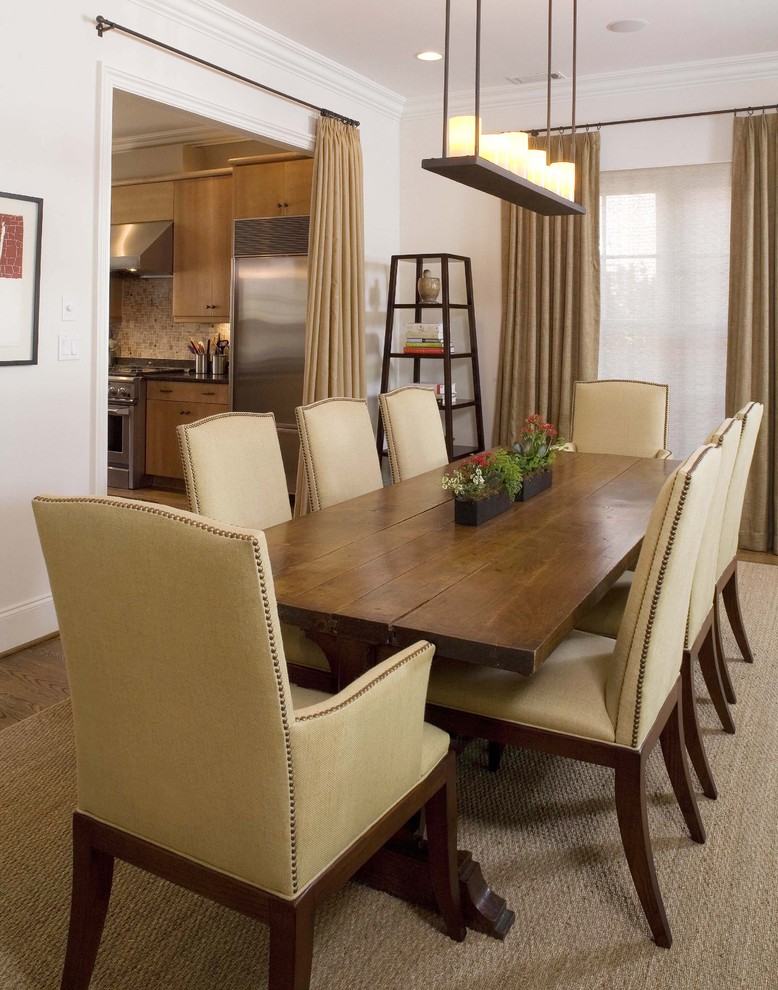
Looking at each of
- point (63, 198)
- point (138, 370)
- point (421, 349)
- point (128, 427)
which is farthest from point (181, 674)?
point (138, 370)

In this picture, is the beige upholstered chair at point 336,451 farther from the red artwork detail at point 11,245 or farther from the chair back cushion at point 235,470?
the red artwork detail at point 11,245

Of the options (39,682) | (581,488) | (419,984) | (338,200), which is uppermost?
(338,200)

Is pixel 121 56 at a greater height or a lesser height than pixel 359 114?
lesser

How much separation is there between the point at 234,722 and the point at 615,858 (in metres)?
1.26

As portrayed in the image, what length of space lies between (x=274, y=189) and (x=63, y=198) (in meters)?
2.78

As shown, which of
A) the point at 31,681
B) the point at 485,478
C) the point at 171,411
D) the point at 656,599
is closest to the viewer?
the point at 656,599

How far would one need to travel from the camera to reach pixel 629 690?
70.9 inches

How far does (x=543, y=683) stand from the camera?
1.98 metres

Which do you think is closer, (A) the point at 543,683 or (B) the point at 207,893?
(B) the point at 207,893

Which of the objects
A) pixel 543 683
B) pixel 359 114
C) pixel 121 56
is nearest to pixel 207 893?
pixel 543 683

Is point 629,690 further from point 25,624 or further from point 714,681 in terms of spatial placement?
point 25,624

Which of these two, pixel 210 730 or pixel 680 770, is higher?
pixel 210 730

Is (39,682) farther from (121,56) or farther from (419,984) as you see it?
(121,56)

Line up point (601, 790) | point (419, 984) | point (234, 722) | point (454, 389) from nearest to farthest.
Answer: point (234, 722), point (419, 984), point (601, 790), point (454, 389)
